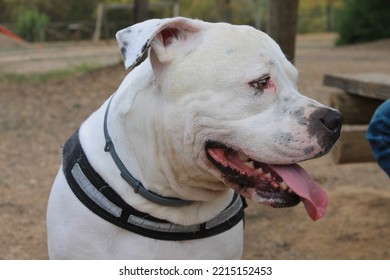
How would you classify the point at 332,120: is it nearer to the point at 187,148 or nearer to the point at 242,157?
the point at 242,157

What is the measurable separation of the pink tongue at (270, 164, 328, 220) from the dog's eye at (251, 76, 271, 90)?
0.31 m

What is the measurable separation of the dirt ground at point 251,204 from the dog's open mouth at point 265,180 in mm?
1585

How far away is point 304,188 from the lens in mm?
2785

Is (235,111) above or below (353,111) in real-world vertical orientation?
above

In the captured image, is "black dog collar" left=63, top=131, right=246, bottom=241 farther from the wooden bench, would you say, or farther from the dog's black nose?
the wooden bench

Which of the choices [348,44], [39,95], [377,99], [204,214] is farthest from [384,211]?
[348,44]

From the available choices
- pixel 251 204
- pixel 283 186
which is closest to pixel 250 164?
pixel 283 186

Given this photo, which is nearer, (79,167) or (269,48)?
(269,48)

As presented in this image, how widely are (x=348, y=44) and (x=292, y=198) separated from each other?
2109cm

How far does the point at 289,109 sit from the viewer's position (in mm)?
2717

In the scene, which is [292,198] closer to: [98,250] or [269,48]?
[269,48]

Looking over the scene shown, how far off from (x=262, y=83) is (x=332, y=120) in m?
0.29

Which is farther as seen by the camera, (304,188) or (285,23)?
(285,23)

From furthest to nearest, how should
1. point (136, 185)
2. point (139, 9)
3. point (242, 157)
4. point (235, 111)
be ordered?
point (139, 9) → point (136, 185) → point (242, 157) → point (235, 111)
